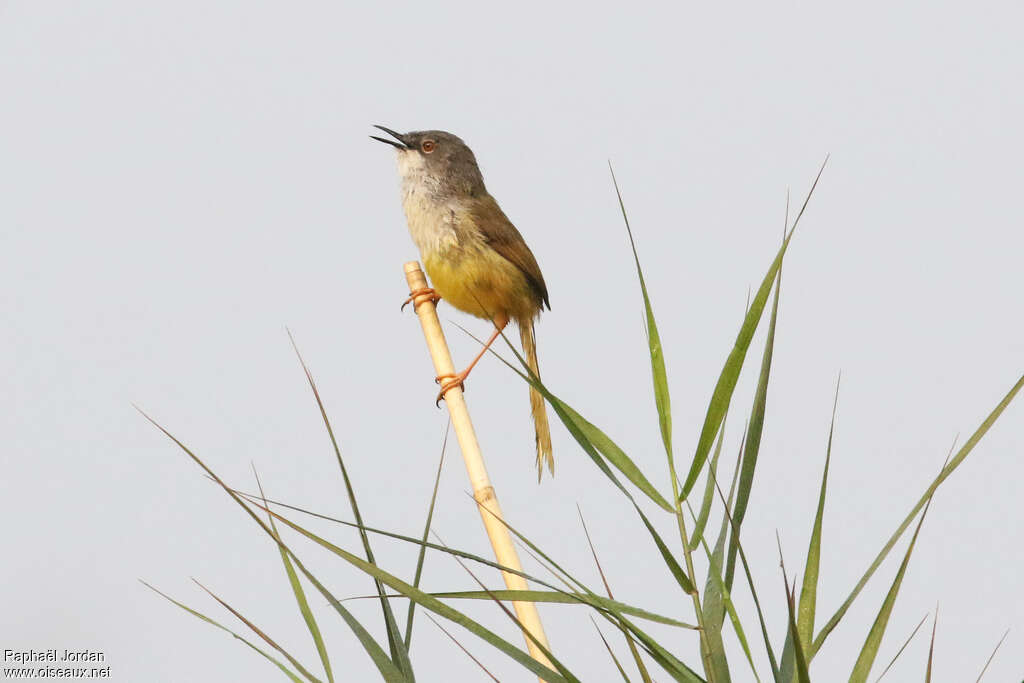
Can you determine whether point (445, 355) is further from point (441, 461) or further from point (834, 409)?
point (834, 409)

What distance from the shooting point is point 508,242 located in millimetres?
5082

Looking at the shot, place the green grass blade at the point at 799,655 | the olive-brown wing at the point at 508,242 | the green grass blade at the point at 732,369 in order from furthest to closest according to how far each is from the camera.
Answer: the olive-brown wing at the point at 508,242, the green grass blade at the point at 732,369, the green grass blade at the point at 799,655

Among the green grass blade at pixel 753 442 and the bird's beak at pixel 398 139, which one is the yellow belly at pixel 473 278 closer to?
the bird's beak at pixel 398 139

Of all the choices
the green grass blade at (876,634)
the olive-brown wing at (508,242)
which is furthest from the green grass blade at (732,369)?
the olive-brown wing at (508,242)

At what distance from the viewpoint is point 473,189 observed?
534 cm

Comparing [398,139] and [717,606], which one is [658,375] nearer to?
[717,606]

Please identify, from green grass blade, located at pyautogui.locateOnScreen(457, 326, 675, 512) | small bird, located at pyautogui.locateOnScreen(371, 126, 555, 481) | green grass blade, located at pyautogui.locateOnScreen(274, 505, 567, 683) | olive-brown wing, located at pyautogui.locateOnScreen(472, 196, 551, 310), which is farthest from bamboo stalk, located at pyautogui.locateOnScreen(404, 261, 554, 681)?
olive-brown wing, located at pyautogui.locateOnScreen(472, 196, 551, 310)

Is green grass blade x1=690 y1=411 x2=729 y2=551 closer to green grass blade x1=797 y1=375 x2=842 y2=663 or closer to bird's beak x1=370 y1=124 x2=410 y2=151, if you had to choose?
green grass blade x1=797 y1=375 x2=842 y2=663

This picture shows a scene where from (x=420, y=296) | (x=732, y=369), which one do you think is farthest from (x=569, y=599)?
(x=420, y=296)

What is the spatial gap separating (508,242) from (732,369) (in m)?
2.78

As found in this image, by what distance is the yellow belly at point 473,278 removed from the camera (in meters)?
4.83

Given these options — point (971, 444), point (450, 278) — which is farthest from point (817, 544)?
point (450, 278)

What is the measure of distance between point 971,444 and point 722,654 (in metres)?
0.68

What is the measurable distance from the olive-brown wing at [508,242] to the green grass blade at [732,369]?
2.67 m
